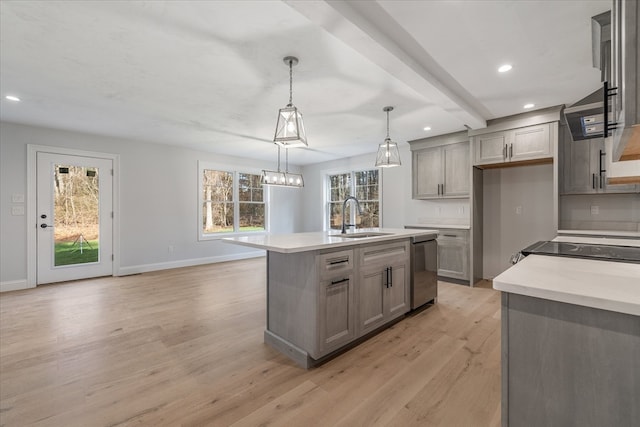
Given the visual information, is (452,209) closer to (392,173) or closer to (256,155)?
(392,173)

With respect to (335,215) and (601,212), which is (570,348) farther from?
(335,215)

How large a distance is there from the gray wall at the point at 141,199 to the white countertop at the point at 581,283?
4958 millimetres

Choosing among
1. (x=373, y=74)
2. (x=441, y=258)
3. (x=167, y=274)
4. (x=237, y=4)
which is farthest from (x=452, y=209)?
(x=167, y=274)

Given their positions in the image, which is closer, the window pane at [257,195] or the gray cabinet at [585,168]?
the gray cabinet at [585,168]

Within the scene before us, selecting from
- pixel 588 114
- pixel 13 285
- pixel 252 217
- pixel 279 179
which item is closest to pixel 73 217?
pixel 13 285

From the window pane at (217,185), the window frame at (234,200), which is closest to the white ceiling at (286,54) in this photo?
the window frame at (234,200)

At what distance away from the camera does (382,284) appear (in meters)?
2.64

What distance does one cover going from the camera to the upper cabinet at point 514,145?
11.8 feet

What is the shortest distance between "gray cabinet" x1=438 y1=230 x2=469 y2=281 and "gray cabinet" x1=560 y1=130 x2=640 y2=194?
4.45 feet

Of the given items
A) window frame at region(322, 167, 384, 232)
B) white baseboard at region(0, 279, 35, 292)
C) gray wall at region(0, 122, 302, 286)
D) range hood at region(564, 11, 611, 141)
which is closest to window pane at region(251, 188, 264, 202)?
gray wall at region(0, 122, 302, 286)

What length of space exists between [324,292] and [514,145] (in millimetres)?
3477

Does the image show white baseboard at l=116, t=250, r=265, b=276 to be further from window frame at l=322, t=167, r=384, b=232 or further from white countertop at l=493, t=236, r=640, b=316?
white countertop at l=493, t=236, r=640, b=316

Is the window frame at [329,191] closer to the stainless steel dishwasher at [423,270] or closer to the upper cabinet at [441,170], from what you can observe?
the upper cabinet at [441,170]

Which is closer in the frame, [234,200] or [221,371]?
[221,371]
